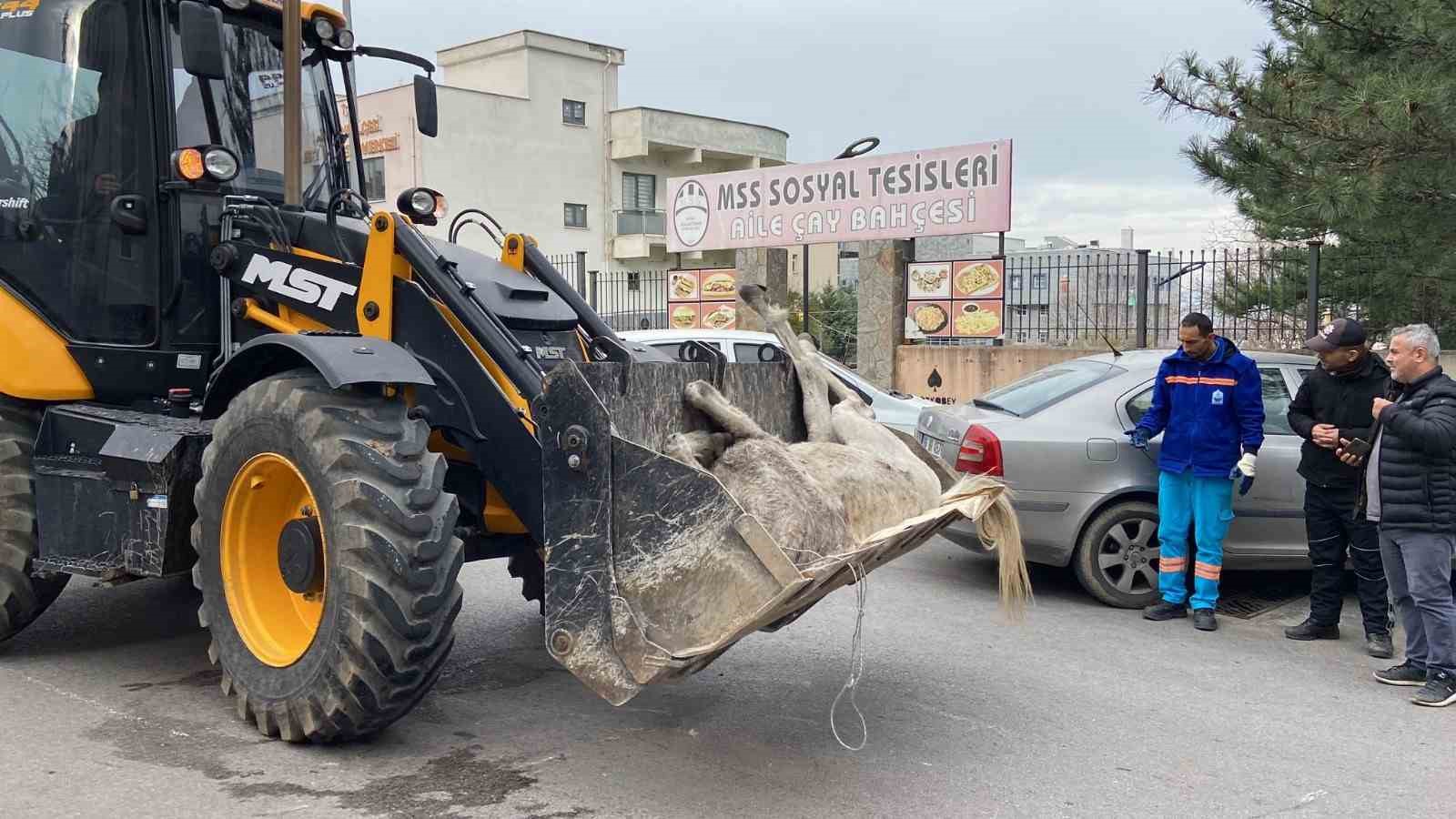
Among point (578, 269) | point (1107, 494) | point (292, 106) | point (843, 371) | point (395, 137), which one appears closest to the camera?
point (292, 106)

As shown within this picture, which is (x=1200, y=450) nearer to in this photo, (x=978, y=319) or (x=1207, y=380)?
(x=1207, y=380)

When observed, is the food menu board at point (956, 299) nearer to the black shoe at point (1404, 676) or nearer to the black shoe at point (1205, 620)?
the black shoe at point (1205, 620)

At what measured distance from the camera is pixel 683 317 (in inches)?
713

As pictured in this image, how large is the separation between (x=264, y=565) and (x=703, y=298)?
13.3 metres

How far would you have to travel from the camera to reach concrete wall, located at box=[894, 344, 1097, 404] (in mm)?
14516

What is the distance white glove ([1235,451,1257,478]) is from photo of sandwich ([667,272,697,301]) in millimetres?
11524

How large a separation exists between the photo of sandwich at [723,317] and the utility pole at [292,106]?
11881 millimetres

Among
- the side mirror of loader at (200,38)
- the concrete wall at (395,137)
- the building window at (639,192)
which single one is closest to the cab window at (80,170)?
the side mirror of loader at (200,38)

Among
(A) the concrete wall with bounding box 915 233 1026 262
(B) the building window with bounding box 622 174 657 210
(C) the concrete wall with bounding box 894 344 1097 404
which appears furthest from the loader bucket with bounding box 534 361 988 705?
(B) the building window with bounding box 622 174 657 210

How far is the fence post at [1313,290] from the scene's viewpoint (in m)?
11.7

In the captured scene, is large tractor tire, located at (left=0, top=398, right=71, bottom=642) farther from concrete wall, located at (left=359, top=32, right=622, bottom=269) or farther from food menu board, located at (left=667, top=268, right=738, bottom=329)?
concrete wall, located at (left=359, top=32, right=622, bottom=269)

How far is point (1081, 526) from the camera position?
7.61 m

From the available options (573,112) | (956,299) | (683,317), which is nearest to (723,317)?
(683,317)

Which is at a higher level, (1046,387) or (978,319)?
(978,319)
